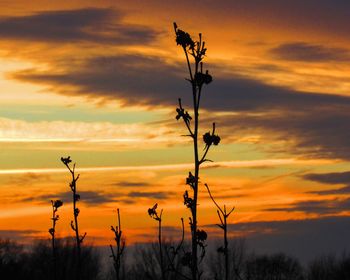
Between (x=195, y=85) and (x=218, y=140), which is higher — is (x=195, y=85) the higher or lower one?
the higher one

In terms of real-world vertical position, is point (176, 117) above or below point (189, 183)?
above

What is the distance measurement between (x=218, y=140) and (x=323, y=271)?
453 feet

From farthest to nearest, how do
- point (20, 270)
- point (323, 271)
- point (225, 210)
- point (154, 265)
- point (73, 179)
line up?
point (323, 271) < point (154, 265) < point (20, 270) < point (73, 179) < point (225, 210)

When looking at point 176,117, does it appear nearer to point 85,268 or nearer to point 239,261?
point 239,261

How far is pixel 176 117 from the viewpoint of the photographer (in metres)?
13.7

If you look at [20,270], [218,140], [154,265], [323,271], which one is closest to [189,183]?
[218,140]

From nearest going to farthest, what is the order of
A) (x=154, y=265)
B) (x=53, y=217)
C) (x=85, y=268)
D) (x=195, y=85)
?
(x=195, y=85) < (x=53, y=217) < (x=154, y=265) < (x=85, y=268)

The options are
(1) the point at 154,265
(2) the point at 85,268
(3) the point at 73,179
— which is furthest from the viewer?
(2) the point at 85,268

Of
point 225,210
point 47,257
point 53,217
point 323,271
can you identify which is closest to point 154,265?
point 47,257

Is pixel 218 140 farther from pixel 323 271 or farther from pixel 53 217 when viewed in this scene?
pixel 323 271

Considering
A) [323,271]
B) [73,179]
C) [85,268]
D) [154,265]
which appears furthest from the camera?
[323,271]

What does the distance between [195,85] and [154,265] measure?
10069 centimetres

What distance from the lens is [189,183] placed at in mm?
14562

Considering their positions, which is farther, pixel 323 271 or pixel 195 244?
pixel 323 271
